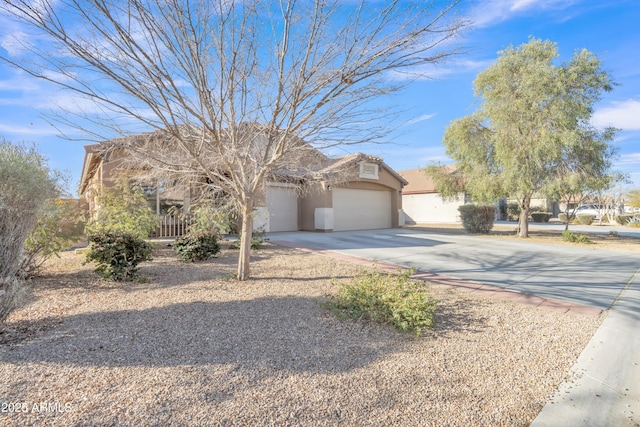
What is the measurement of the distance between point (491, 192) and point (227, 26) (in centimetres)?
1307

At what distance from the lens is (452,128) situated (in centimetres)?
1570

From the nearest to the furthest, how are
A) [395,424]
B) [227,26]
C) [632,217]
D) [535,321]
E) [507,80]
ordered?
[395,424] → [535,321] → [227,26] → [507,80] → [632,217]

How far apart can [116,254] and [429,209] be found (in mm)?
26321

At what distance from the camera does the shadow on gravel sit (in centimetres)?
303

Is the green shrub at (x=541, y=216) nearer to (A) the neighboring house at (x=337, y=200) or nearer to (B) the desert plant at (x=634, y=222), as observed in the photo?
(B) the desert plant at (x=634, y=222)

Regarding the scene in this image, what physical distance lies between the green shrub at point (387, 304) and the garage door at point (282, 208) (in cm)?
1106

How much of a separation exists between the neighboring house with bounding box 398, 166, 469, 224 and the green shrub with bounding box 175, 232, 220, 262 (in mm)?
22389

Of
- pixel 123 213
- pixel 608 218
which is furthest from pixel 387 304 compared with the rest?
pixel 608 218

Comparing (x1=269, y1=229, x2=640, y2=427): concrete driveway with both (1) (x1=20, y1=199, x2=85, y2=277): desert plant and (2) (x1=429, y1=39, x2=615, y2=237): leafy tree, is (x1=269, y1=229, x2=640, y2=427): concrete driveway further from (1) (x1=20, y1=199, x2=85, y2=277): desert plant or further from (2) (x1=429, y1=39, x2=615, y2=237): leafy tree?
(1) (x1=20, y1=199, x2=85, y2=277): desert plant

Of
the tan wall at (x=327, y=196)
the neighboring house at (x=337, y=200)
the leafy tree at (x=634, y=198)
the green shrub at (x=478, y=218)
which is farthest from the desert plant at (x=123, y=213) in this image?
the leafy tree at (x=634, y=198)

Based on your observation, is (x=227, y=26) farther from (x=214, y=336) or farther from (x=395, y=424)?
(x=395, y=424)

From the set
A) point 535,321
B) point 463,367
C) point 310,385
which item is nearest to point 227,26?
point 310,385

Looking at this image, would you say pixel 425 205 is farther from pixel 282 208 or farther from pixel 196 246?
pixel 196 246

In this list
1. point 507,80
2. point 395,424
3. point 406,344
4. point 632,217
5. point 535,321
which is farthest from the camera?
point 632,217
